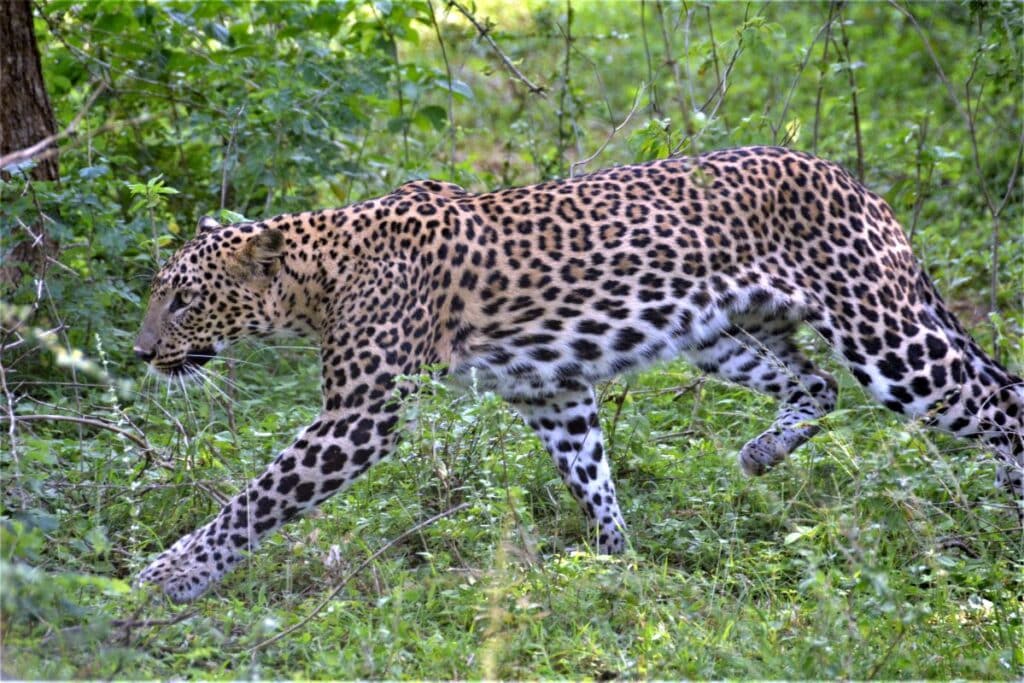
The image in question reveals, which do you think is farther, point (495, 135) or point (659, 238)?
point (495, 135)

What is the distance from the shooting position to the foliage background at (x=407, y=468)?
550 centimetres

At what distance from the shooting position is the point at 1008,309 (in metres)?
9.93

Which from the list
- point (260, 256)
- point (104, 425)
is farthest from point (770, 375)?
point (104, 425)

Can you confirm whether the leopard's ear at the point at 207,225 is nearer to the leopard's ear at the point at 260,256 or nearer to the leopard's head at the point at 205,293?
the leopard's head at the point at 205,293

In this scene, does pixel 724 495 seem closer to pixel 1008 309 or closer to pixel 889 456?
pixel 889 456

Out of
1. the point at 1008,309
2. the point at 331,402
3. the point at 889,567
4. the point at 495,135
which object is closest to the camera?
the point at 889,567

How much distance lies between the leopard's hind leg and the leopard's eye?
8.43 ft

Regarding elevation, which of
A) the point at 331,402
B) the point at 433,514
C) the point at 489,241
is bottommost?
the point at 433,514

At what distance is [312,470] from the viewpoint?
20.7 ft

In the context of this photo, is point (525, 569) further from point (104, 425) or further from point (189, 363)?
point (104, 425)

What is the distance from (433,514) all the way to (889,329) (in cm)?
240

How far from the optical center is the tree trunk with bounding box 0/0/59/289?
324 inches

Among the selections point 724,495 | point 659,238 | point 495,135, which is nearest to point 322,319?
point 659,238

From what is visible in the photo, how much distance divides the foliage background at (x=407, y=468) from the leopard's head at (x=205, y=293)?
40cm
